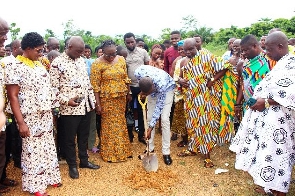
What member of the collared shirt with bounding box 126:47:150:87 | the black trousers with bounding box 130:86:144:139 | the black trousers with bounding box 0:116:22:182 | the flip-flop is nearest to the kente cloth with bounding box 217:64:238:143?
the flip-flop

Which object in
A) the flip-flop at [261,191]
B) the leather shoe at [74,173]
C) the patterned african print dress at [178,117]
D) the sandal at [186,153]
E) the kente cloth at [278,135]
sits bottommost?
the sandal at [186,153]

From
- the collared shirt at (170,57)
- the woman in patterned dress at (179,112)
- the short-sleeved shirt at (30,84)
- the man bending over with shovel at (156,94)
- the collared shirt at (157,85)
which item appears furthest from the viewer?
the collared shirt at (170,57)

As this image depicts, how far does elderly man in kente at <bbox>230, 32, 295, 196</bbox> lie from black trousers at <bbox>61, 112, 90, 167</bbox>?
7.58ft

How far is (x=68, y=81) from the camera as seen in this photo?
4.17 metres

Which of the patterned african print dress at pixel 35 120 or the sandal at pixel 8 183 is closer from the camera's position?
the patterned african print dress at pixel 35 120

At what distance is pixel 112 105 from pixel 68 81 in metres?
0.96

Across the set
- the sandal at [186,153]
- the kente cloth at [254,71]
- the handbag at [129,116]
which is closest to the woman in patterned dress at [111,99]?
the handbag at [129,116]

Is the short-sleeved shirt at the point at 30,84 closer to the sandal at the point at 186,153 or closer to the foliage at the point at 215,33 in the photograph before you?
the sandal at the point at 186,153

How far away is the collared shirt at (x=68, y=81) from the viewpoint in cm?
413

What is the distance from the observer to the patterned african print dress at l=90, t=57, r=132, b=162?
4746mm

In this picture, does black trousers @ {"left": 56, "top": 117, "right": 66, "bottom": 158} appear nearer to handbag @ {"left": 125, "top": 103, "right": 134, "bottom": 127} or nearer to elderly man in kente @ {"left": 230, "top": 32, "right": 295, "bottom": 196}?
handbag @ {"left": 125, "top": 103, "right": 134, "bottom": 127}

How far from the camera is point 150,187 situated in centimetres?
412

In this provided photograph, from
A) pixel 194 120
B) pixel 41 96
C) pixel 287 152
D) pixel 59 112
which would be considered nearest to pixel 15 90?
pixel 41 96

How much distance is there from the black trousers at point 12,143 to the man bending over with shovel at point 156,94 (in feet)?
5.90
